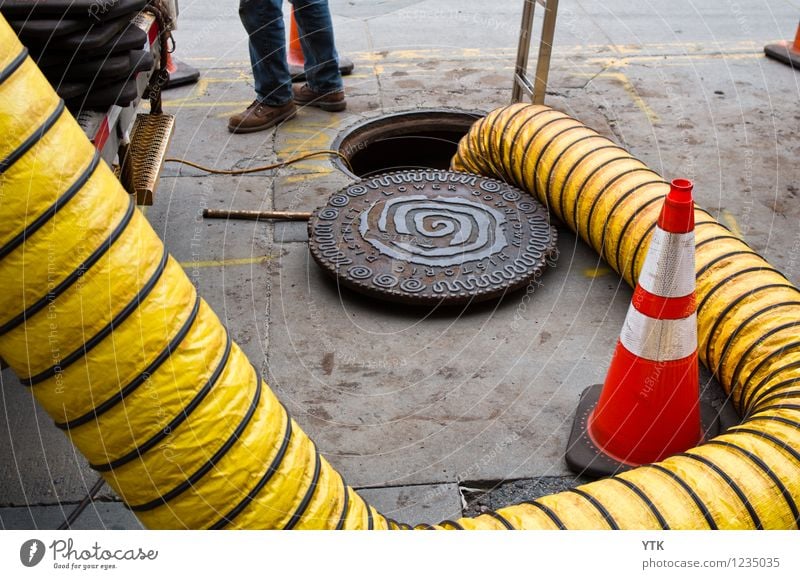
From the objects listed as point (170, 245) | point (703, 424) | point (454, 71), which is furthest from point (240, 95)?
point (703, 424)

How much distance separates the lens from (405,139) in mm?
6922

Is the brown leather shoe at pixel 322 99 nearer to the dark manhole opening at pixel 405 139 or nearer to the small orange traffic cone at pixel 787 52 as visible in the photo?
the dark manhole opening at pixel 405 139

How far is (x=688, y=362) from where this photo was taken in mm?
3402

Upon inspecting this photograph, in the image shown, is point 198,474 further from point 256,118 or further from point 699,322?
point 256,118

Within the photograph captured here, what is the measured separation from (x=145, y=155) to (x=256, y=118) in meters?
1.73

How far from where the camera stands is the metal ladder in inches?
225

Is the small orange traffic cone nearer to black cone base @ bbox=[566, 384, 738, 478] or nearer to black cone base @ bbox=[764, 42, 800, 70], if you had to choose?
black cone base @ bbox=[764, 42, 800, 70]

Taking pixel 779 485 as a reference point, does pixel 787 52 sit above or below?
below

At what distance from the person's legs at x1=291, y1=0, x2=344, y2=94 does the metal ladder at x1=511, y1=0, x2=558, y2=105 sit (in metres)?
1.47

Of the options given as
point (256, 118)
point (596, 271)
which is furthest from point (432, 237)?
point (256, 118)

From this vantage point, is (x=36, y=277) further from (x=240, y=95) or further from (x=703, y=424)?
(x=240, y=95)

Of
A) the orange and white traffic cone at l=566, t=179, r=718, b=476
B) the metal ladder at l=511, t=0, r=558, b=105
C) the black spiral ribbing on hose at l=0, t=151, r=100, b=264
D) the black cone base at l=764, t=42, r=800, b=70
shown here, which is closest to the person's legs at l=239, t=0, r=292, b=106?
the metal ladder at l=511, t=0, r=558, b=105

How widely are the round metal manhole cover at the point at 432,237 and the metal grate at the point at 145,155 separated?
0.93 m

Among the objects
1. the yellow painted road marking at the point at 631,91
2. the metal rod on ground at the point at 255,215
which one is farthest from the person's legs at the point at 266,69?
the yellow painted road marking at the point at 631,91
